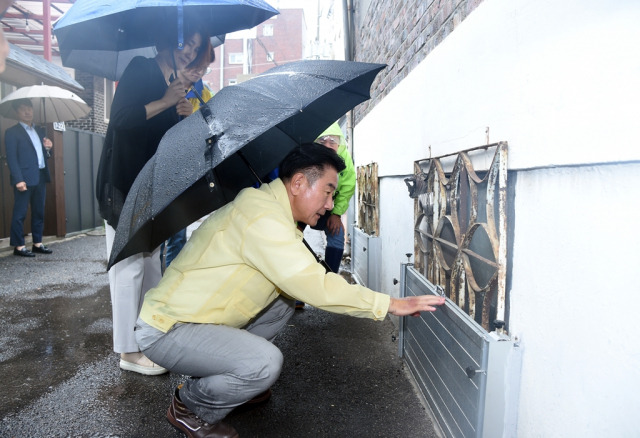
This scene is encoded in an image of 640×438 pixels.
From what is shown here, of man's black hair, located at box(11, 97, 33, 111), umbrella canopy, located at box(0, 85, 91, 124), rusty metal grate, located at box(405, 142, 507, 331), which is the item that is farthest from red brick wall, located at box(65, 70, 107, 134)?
rusty metal grate, located at box(405, 142, 507, 331)

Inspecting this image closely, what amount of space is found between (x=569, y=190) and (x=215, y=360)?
1.55 meters

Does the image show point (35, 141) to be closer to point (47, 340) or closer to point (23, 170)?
point (23, 170)

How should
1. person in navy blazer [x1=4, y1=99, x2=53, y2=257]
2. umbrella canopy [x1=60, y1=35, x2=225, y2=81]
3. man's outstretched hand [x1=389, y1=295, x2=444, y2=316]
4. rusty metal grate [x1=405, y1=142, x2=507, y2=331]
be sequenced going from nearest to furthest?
rusty metal grate [x1=405, y1=142, x2=507, y2=331], man's outstretched hand [x1=389, y1=295, x2=444, y2=316], umbrella canopy [x1=60, y1=35, x2=225, y2=81], person in navy blazer [x1=4, y1=99, x2=53, y2=257]

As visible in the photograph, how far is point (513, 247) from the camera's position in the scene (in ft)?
5.66

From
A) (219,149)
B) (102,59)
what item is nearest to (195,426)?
(219,149)

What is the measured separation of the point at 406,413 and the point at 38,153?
6.85 meters

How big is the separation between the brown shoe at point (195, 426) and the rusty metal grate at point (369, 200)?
268 cm

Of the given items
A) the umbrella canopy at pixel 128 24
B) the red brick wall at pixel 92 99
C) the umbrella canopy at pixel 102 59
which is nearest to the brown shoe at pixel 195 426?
the umbrella canopy at pixel 128 24

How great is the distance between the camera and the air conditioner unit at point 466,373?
5.49 ft

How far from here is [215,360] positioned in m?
2.04

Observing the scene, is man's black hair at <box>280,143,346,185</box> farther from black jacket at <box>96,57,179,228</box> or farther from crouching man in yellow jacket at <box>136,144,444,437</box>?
black jacket at <box>96,57,179,228</box>

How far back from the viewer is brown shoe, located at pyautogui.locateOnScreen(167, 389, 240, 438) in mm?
2146

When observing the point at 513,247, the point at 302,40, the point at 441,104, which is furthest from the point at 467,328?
the point at 302,40

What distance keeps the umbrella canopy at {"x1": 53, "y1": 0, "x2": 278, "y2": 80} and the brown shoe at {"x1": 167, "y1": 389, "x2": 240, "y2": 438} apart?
188 cm
